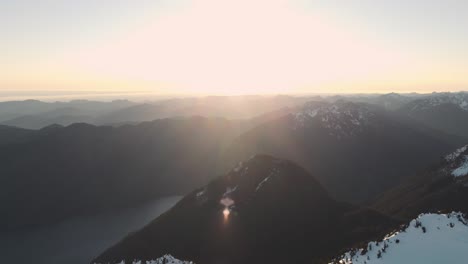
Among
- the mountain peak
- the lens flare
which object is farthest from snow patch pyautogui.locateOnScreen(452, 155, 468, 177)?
the lens flare

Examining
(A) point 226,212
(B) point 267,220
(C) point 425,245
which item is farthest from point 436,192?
(C) point 425,245

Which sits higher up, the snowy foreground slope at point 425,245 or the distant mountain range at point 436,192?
the snowy foreground slope at point 425,245

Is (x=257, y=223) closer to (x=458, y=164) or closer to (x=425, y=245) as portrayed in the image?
(x=425, y=245)

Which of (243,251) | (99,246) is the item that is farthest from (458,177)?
(99,246)

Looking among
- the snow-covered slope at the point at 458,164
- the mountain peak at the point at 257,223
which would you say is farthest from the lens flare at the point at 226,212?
the snow-covered slope at the point at 458,164

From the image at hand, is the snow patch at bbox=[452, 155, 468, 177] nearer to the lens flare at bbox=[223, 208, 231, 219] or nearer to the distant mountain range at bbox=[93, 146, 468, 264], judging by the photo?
the distant mountain range at bbox=[93, 146, 468, 264]

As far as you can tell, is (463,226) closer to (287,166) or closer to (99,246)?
(287,166)

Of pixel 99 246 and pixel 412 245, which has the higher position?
pixel 412 245

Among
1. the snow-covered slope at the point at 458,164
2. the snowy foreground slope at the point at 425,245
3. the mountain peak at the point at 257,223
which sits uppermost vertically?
the snowy foreground slope at the point at 425,245

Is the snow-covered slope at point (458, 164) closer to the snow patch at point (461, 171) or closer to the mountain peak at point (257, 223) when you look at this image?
the snow patch at point (461, 171)
